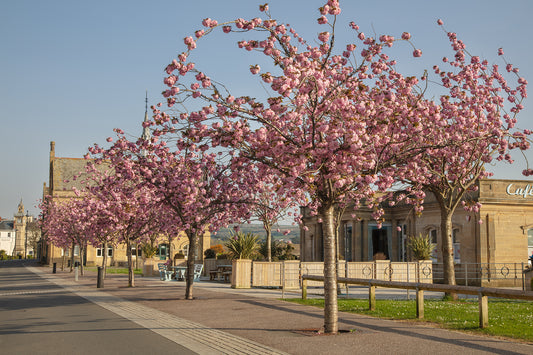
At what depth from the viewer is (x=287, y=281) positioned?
23.1 meters

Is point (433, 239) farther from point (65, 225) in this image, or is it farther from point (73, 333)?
point (65, 225)

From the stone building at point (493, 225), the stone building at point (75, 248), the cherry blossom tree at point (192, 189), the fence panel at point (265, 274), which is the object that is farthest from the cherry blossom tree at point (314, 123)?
the stone building at point (75, 248)

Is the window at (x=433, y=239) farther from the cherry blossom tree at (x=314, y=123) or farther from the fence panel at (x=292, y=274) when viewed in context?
the cherry blossom tree at (x=314, y=123)

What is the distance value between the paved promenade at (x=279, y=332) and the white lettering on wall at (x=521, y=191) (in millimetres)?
19598

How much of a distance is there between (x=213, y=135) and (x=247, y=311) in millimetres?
5801

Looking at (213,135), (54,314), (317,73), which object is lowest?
(54,314)

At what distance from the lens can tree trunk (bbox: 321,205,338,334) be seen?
11336mm

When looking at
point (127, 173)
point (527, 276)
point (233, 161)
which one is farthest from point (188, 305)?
point (527, 276)

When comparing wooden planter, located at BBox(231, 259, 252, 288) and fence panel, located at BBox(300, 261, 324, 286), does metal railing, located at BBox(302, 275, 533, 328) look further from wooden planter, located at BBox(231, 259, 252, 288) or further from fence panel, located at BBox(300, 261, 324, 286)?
wooden planter, located at BBox(231, 259, 252, 288)

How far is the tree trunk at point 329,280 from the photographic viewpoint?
11336 mm

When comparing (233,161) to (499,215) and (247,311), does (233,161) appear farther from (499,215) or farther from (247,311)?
(499,215)

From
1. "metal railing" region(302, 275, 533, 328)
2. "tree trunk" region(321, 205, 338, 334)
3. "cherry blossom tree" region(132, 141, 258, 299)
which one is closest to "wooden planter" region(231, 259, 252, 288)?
"cherry blossom tree" region(132, 141, 258, 299)

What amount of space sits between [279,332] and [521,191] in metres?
25.4

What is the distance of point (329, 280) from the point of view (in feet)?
38.3
